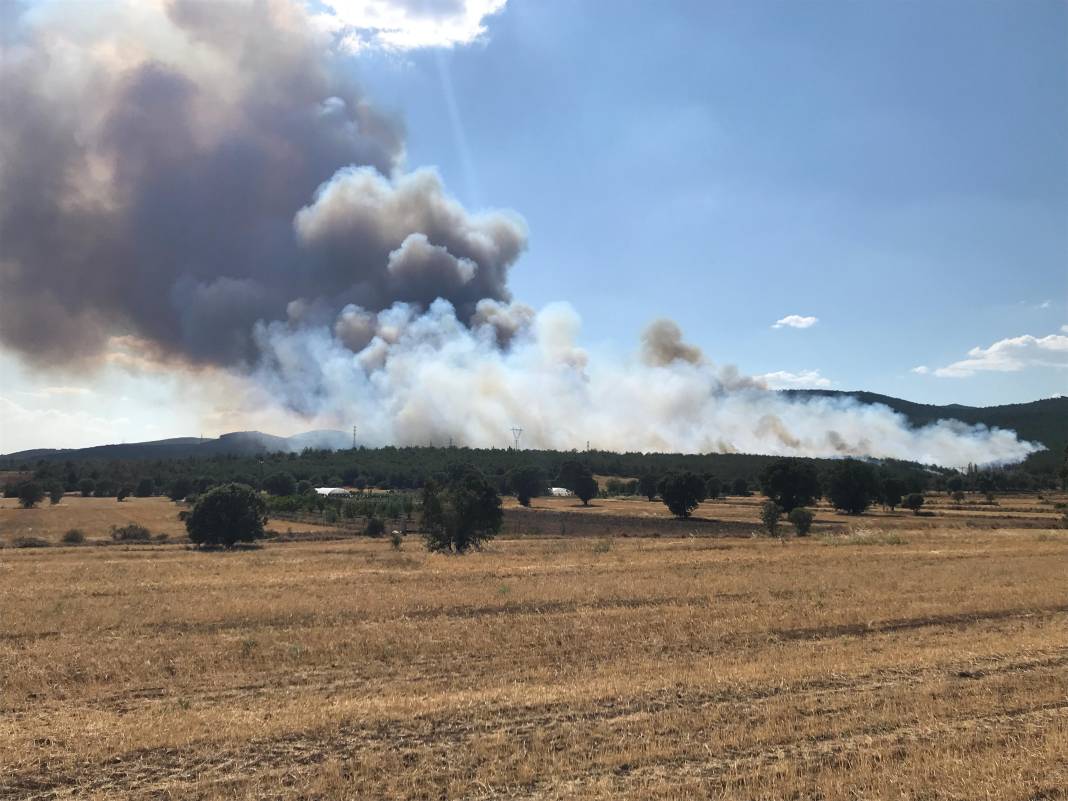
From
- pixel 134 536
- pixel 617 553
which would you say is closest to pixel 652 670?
pixel 617 553

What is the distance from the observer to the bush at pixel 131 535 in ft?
206

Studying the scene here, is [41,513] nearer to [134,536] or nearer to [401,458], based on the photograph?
[134,536]

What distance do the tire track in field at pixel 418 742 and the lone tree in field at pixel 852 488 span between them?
83589mm

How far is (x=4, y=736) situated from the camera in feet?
37.5

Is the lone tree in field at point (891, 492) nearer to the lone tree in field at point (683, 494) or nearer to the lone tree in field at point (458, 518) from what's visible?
the lone tree in field at point (683, 494)

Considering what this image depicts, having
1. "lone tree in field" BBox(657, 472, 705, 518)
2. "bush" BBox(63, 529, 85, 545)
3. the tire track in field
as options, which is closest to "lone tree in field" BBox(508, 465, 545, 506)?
"lone tree in field" BBox(657, 472, 705, 518)

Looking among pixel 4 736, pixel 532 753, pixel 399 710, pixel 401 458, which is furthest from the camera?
pixel 401 458

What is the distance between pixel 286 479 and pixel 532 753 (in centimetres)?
13449

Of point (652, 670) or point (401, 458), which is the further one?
point (401, 458)

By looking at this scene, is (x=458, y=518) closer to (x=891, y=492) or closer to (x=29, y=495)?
(x=891, y=492)

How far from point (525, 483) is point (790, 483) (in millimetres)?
43047

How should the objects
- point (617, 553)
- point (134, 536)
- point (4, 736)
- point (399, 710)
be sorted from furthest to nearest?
point (134, 536) < point (617, 553) < point (399, 710) < point (4, 736)

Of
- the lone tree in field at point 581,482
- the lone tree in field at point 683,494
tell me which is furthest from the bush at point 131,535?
the lone tree in field at point 581,482

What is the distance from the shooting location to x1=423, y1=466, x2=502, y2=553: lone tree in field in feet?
154
